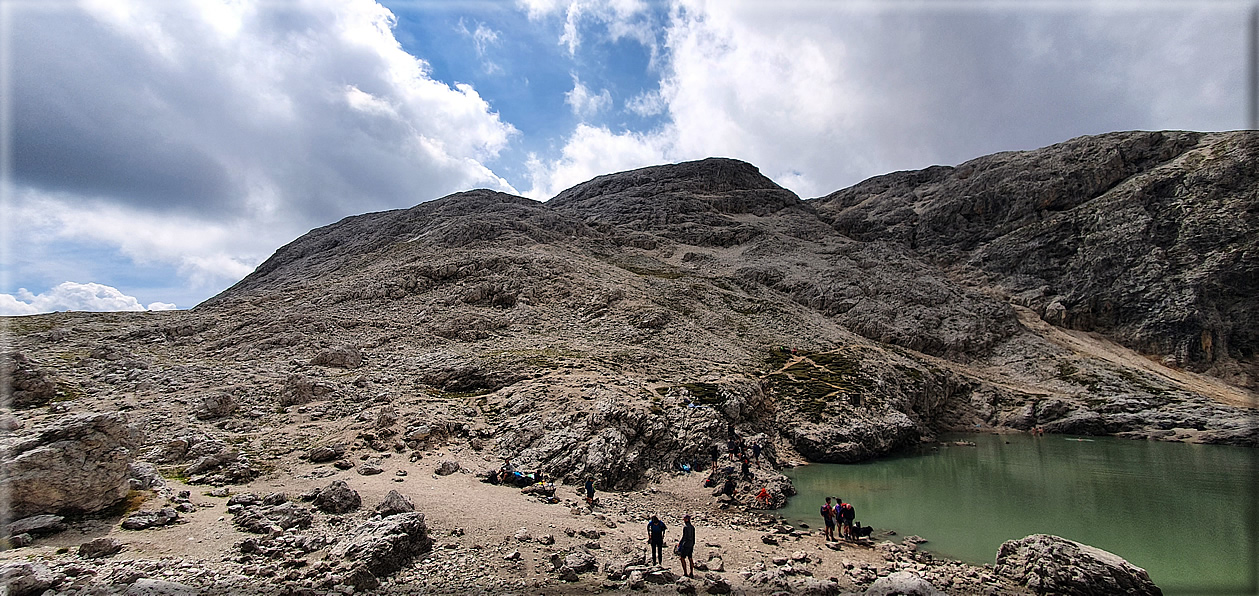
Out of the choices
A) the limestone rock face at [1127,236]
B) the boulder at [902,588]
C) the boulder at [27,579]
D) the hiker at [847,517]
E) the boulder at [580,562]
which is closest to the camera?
Result: the boulder at [27,579]

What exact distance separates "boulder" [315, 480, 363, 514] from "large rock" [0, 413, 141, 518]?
5317 millimetres

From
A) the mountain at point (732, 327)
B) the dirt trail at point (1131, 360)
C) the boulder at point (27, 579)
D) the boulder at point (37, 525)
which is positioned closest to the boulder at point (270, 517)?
the boulder at point (37, 525)

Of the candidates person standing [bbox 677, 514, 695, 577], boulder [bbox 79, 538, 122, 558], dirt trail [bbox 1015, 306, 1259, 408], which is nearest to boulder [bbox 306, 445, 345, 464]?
boulder [bbox 79, 538, 122, 558]

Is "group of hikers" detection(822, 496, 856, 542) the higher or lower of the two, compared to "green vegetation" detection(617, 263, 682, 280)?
lower

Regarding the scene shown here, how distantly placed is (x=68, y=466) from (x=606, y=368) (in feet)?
99.1

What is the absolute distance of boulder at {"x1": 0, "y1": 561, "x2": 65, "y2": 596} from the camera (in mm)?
10055

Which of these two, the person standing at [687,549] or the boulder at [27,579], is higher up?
the boulder at [27,579]

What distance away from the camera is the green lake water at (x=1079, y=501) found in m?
19.9

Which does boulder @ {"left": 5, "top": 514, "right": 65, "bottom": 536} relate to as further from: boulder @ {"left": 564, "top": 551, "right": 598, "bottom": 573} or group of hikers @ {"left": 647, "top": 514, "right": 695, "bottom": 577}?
group of hikers @ {"left": 647, "top": 514, "right": 695, "bottom": 577}

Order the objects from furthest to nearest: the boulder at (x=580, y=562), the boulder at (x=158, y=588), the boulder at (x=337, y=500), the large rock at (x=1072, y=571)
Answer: the boulder at (x=337, y=500)
the large rock at (x=1072, y=571)
the boulder at (x=580, y=562)
the boulder at (x=158, y=588)

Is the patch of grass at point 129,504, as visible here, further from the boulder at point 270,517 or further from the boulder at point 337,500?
the boulder at point 337,500

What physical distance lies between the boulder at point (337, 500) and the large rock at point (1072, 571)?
2348cm

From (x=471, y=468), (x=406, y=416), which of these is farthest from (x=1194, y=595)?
(x=406, y=416)

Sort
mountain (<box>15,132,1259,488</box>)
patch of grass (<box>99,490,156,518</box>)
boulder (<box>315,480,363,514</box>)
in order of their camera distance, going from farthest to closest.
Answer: mountain (<box>15,132,1259,488</box>) < boulder (<box>315,480,363,514</box>) < patch of grass (<box>99,490,156,518</box>)
